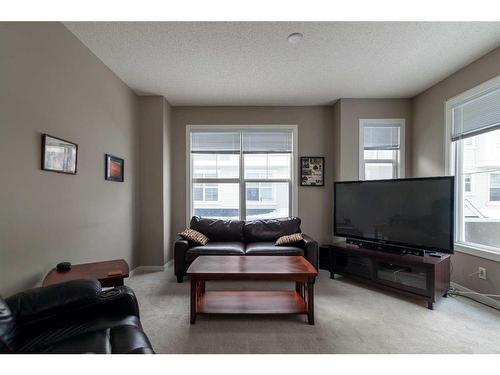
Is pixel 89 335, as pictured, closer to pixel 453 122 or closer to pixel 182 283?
pixel 182 283

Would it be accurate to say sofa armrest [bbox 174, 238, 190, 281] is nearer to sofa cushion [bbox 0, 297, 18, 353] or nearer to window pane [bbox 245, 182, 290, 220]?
window pane [bbox 245, 182, 290, 220]

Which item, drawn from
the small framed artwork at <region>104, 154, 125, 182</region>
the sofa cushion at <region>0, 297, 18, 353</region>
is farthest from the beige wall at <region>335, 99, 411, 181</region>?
the sofa cushion at <region>0, 297, 18, 353</region>

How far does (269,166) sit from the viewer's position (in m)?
3.97

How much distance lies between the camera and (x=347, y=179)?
143 inches

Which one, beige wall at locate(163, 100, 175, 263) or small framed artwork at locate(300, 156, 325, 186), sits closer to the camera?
beige wall at locate(163, 100, 175, 263)

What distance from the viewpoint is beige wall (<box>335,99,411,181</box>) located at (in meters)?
3.63

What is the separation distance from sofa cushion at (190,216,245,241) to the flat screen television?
150 centimetres

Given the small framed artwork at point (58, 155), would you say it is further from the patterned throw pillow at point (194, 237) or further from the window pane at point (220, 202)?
the window pane at point (220, 202)

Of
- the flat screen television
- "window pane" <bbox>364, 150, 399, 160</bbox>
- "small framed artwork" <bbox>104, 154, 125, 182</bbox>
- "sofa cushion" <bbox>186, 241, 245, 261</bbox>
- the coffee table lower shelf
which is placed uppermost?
"window pane" <bbox>364, 150, 399, 160</bbox>

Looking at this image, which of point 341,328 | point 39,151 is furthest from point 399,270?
point 39,151

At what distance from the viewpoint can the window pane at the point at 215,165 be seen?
3963 millimetres

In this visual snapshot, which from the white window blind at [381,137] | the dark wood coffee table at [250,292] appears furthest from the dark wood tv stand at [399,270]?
the white window blind at [381,137]

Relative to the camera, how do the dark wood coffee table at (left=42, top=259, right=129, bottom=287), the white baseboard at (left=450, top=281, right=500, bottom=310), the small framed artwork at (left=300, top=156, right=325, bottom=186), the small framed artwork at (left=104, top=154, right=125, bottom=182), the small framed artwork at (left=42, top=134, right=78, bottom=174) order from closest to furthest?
the dark wood coffee table at (left=42, top=259, right=129, bottom=287)
the small framed artwork at (left=42, top=134, right=78, bottom=174)
the white baseboard at (left=450, top=281, right=500, bottom=310)
the small framed artwork at (left=104, top=154, right=125, bottom=182)
the small framed artwork at (left=300, top=156, right=325, bottom=186)
